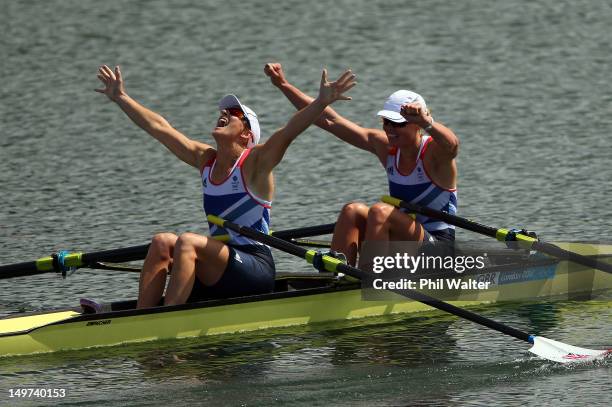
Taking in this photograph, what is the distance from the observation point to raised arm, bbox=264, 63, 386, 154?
1703 centimetres

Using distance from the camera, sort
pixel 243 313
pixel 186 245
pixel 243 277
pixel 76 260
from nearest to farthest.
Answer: pixel 186 245 → pixel 243 277 → pixel 243 313 → pixel 76 260

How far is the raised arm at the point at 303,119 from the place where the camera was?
49.2ft

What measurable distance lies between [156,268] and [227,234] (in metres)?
0.80

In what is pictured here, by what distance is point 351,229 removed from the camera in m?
16.8

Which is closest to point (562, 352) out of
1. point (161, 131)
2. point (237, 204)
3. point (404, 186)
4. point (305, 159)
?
point (404, 186)

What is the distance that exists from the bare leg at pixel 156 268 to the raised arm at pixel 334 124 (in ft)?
7.72

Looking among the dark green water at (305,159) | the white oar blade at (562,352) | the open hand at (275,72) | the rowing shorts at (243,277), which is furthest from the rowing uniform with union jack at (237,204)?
the white oar blade at (562,352)

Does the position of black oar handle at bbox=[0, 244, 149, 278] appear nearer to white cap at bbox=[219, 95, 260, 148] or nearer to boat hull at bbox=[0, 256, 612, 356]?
boat hull at bbox=[0, 256, 612, 356]

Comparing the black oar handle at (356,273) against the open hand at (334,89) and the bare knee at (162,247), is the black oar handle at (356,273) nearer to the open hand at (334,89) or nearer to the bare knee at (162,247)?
the bare knee at (162,247)

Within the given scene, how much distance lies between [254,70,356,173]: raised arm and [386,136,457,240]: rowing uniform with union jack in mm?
1867

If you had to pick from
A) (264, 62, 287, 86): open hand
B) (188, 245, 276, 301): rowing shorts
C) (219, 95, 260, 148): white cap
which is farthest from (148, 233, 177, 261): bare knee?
(264, 62, 287, 86): open hand

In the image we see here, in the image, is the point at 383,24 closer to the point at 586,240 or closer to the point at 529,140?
the point at 529,140

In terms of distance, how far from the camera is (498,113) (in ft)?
90.6

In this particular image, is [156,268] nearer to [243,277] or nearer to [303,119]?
[243,277]
